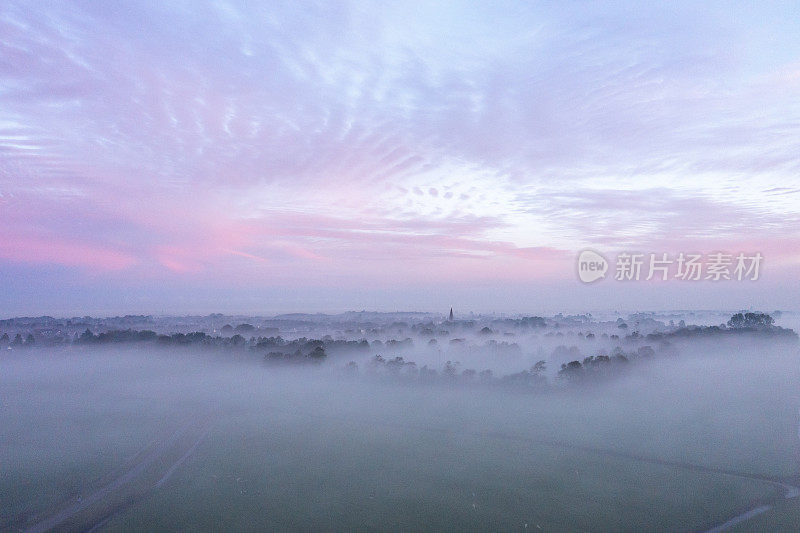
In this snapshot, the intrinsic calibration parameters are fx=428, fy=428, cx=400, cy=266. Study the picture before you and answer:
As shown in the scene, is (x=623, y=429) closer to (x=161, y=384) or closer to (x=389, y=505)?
(x=389, y=505)

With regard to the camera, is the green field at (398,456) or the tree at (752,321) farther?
the tree at (752,321)

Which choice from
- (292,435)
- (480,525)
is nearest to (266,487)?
(292,435)

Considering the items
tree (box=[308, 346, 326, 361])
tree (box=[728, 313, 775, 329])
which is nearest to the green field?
tree (box=[308, 346, 326, 361])

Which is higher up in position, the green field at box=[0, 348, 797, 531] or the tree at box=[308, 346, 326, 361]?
the tree at box=[308, 346, 326, 361]

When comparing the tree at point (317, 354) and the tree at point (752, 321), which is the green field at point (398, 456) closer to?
the tree at point (317, 354)

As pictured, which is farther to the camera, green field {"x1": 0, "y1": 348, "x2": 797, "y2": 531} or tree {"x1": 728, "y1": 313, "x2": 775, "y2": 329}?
tree {"x1": 728, "y1": 313, "x2": 775, "y2": 329}

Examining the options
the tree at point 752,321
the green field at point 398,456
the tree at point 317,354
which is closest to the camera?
the green field at point 398,456

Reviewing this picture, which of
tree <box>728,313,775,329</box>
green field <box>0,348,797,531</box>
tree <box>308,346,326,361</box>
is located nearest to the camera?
green field <box>0,348,797,531</box>

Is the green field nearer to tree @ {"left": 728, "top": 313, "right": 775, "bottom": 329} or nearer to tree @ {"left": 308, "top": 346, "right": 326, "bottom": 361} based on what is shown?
tree @ {"left": 308, "top": 346, "right": 326, "bottom": 361}

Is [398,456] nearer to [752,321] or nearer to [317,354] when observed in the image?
[317,354]

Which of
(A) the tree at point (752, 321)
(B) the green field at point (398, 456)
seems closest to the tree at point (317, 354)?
(B) the green field at point (398, 456)

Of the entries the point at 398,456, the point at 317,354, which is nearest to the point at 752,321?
the point at 317,354
